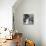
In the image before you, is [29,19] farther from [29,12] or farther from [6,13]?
[6,13]

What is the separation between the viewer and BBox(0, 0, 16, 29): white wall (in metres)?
4.15

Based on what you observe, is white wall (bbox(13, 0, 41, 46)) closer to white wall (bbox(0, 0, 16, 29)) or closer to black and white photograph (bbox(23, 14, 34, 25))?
black and white photograph (bbox(23, 14, 34, 25))

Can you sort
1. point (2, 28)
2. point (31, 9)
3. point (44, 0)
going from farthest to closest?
point (31, 9) → point (44, 0) → point (2, 28)

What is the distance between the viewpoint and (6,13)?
4.20 meters

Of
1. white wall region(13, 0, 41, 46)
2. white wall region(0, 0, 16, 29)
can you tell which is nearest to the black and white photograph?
white wall region(13, 0, 41, 46)

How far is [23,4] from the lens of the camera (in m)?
5.43

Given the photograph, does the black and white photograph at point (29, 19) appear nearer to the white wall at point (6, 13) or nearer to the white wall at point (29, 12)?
the white wall at point (29, 12)

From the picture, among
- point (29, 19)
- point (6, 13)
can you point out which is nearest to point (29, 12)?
point (29, 19)

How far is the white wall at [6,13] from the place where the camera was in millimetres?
4152

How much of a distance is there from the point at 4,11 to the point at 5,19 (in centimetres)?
30

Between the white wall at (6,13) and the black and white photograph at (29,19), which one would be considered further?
the black and white photograph at (29,19)

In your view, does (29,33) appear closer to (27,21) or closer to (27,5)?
(27,21)

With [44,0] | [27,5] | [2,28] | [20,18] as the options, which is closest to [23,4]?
[27,5]

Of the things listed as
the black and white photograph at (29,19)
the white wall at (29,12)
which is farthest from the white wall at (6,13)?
the black and white photograph at (29,19)
